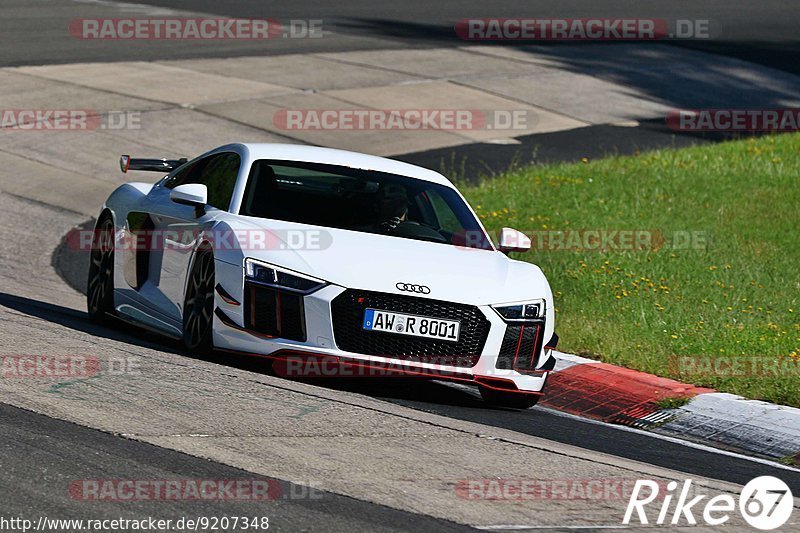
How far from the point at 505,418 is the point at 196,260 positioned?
2149 millimetres

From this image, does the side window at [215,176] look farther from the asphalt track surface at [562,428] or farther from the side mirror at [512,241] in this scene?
the side mirror at [512,241]

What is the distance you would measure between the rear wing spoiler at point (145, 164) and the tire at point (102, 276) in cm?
42

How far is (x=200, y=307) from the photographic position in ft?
28.9

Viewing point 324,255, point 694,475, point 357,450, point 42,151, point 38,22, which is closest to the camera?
point 357,450

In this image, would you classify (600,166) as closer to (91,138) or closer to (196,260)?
(91,138)

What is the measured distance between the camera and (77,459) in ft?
20.4

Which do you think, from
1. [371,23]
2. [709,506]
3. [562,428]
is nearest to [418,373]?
[562,428]

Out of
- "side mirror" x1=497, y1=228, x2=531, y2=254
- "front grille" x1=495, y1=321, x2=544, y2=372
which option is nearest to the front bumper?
"front grille" x1=495, y1=321, x2=544, y2=372

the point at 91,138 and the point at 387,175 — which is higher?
the point at 387,175

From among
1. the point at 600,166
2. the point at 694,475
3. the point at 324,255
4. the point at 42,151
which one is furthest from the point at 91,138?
the point at 694,475

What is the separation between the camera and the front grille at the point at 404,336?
827cm

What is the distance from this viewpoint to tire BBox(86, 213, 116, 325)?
1042 centimetres

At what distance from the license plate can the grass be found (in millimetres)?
2590

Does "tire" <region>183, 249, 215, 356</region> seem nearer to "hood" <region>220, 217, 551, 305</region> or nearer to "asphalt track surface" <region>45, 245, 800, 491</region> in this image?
"asphalt track surface" <region>45, 245, 800, 491</region>
